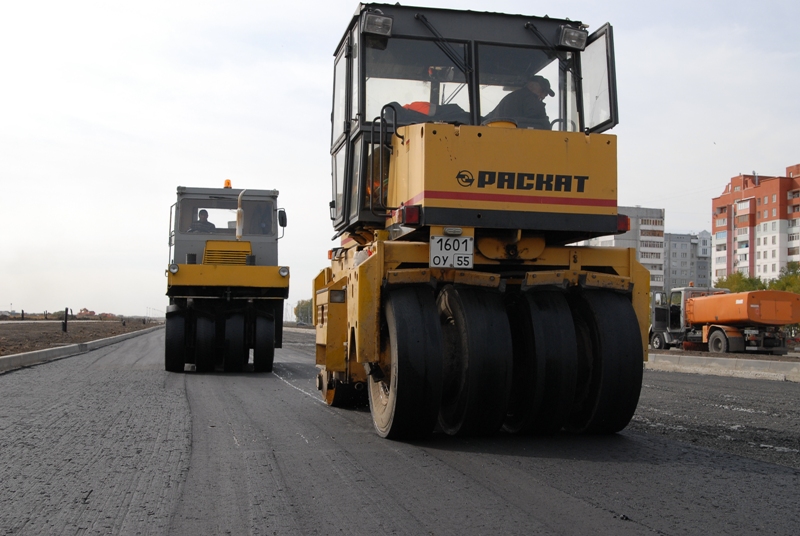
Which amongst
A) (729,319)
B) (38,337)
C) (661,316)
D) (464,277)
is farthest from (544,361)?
(38,337)

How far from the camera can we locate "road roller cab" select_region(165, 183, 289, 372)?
14.6m

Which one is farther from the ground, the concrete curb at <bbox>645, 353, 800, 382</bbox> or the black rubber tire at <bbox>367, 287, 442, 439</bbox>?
the black rubber tire at <bbox>367, 287, 442, 439</bbox>

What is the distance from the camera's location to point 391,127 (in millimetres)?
6965

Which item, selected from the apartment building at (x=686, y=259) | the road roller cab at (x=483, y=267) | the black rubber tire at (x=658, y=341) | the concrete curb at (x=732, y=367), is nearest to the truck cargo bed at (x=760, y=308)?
the black rubber tire at (x=658, y=341)

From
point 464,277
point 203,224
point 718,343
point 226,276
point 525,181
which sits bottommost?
point 718,343

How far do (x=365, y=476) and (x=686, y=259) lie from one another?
165999mm

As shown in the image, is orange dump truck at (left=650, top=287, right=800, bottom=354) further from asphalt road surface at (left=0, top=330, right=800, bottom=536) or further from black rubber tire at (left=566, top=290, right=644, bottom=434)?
black rubber tire at (left=566, top=290, right=644, bottom=434)

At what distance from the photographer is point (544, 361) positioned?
19.5 feet

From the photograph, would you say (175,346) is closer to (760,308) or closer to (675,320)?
(760,308)

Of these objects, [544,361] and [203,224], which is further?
[203,224]

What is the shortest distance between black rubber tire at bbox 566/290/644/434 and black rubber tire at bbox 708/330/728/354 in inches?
924

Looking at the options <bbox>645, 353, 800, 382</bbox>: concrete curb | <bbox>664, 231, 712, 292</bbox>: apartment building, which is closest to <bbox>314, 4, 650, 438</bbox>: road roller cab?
<bbox>645, 353, 800, 382</bbox>: concrete curb

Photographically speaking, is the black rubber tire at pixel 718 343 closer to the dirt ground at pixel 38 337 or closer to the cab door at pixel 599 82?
the dirt ground at pixel 38 337

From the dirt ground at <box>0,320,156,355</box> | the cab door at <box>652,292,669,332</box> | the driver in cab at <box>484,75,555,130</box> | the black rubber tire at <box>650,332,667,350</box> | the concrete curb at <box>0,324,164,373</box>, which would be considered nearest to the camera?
the driver in cab at <box>484,75,555,130</box>
